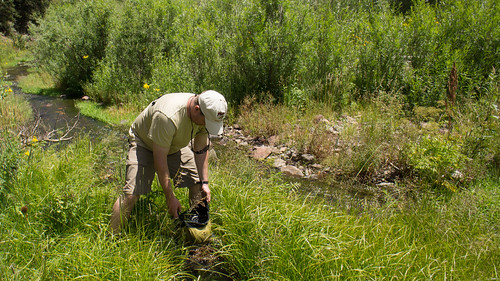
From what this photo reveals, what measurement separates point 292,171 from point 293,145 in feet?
3.00

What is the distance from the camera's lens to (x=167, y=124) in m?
2.91

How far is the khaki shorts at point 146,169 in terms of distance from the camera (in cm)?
326

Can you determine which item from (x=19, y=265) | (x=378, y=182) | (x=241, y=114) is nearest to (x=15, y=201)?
(x=19, y=265)

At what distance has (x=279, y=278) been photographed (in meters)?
2.87

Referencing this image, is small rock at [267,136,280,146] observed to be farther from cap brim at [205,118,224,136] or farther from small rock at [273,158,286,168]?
cap brim at [205,118,224,136]

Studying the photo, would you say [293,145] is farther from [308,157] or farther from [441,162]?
[441,162]

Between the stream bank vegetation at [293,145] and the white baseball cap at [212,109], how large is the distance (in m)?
1.03

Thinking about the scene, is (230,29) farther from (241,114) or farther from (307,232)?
(307,232)

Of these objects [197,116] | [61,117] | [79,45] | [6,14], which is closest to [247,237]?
[197,116]

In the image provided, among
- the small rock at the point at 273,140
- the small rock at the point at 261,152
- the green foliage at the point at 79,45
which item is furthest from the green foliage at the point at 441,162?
the green foliage at the point at 79,45

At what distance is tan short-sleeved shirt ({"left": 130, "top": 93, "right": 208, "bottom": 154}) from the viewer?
2.92 m

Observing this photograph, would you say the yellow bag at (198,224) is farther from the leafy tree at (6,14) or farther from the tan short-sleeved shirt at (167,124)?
the leafy tree at (6,14)

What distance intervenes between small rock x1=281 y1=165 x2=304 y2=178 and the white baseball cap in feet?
11.9

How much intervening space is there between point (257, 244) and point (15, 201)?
8.03 ft
